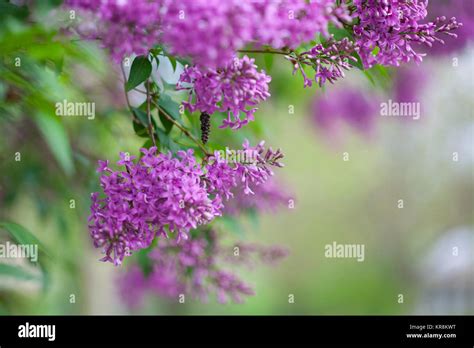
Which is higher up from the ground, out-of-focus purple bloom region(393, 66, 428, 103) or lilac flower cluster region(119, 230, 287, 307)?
out-of-focus purple bloom region(393, 66, 428, 103)

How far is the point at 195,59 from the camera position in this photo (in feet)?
2.58

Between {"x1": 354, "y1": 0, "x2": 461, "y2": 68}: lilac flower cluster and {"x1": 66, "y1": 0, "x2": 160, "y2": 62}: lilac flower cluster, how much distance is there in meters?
0.34

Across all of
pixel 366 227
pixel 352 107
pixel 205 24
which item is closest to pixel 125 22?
pixel 205 24

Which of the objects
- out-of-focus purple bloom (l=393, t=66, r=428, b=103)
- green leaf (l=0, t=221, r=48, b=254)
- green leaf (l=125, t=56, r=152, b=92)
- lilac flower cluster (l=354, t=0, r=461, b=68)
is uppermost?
out-of-focus purple bloom (l=393, t=66, r=428, b=103)

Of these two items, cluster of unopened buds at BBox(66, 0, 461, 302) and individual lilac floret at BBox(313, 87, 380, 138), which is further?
individual lilac floret at BBox(313, 87, 380, 138)

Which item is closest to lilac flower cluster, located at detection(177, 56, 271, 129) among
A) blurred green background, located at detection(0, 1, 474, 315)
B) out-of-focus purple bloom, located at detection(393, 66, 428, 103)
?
out-of-focus purple bloom, located at detection(393, 66, 428, 103)

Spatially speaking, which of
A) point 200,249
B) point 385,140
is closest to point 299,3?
point 200,249

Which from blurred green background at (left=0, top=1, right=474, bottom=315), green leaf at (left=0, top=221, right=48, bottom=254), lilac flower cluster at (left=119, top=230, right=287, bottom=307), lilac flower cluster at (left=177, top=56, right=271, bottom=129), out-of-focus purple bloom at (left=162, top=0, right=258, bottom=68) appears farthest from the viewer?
blurred green background at (left=0, top=1, right=474, bottom=315)

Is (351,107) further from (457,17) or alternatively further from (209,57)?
(209,57)

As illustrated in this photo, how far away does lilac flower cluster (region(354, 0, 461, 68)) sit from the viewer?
0.94m

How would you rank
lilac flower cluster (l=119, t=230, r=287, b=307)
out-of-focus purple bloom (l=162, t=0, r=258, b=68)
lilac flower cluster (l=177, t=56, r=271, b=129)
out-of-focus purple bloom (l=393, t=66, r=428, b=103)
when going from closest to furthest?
out-of-focus purple bloom (l=162, t=0, r=258, b=68) → lilac flower cluster (l=177, t=56, r=271, b=129) → lilac flower cluster (l=119, t=230, r=287, b=307) → out-of-focus purple bloom (l=393, t=66, r=428, b=103)

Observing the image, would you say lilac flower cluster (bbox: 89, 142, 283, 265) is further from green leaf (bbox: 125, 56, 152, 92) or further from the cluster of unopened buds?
green leaf (bbox: 125, 56, 152, 92)

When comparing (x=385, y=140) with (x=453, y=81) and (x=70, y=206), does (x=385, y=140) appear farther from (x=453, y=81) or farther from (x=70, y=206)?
(x=70, y=206)
